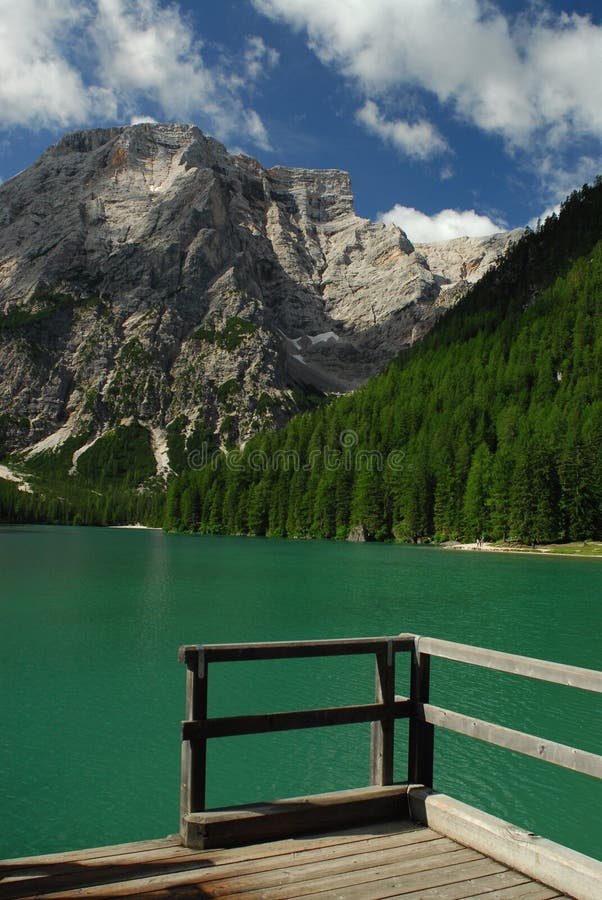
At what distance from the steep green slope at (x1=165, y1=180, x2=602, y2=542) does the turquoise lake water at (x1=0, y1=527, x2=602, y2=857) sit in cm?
5743

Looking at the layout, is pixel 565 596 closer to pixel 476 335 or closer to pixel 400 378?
pixel 400 378

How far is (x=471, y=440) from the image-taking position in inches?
5034

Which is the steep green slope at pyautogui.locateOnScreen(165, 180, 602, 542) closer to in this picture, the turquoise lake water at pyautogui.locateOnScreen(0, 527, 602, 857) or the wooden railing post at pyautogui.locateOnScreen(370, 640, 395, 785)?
the turquoise lake water at pyautogui.locateOnScreen(0, 527, 602, 857)

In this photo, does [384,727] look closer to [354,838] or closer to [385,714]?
[385,714]

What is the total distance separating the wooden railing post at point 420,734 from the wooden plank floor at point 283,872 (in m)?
1.06

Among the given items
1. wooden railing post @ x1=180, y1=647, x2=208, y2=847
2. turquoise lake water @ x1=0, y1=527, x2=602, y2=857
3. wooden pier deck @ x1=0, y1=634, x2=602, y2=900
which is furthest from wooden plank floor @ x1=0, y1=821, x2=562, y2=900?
turquoise lake water @ x1=0, y1=527, x2=602, y2=857

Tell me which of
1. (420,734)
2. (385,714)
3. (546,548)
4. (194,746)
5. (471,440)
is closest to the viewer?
(194,746)

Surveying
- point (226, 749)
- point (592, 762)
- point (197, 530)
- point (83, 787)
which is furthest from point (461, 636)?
point (197, 530)

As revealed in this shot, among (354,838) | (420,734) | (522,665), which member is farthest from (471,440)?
(354,838)

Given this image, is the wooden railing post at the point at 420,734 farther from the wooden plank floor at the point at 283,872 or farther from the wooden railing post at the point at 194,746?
the wooden railing post at the point at 194,746

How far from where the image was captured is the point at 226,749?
17.1m

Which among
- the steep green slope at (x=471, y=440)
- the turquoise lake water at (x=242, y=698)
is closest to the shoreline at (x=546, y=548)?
the steep green slope at (x=471, y=440)

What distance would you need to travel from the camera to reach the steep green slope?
339 ft

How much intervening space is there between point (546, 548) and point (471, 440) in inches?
1423
